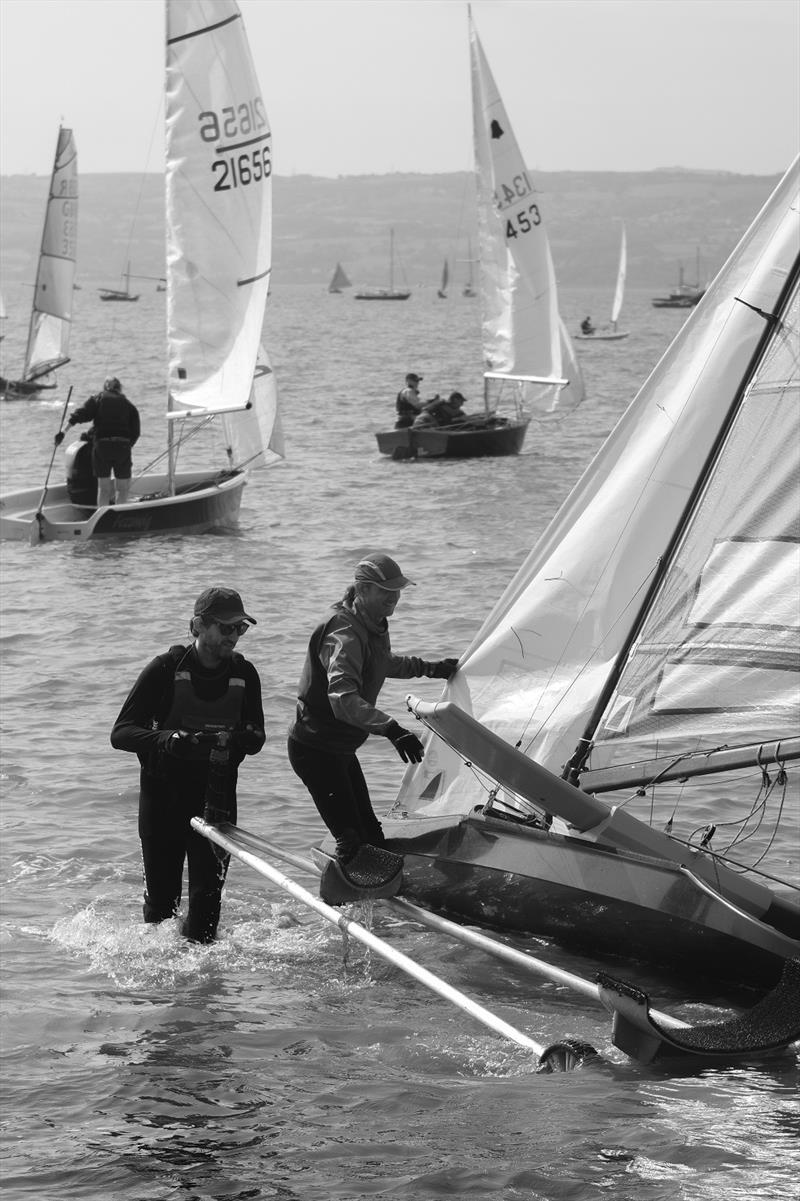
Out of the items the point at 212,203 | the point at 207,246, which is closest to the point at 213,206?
the point at 212,203

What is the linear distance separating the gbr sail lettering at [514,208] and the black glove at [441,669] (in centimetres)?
2336

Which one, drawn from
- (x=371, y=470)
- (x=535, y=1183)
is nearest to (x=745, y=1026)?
(x=535, y=1183)

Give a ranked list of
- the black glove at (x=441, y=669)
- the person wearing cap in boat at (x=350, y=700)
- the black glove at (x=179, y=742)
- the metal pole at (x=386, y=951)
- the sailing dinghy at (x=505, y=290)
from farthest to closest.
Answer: the sailing dinghy at (x=505, y=290)
the black glove at (x=441, y=669)
the person wearing cap in boat at (x=350, y=700)
the black glove at (x=179, y=742)
the metal pole at (x=386, y=951)

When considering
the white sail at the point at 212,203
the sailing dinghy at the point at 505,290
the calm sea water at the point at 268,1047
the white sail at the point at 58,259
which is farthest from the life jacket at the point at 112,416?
the white sail at the point at 58,259

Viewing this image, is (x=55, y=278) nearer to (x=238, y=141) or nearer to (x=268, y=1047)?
(x=238, y=141)

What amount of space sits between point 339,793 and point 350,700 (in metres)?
0.73

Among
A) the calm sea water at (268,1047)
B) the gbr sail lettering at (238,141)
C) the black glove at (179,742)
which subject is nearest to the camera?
the calm sea water at (268,1047)

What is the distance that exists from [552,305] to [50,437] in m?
10.9

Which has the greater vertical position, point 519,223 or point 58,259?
point 58,259

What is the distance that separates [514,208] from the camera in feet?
100

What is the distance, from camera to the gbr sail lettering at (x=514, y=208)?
30.5m

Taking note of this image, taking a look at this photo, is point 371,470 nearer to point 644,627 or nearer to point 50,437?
point 50,437

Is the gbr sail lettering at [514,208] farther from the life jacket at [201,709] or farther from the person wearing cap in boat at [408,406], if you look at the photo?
the life jacket at [201,709]

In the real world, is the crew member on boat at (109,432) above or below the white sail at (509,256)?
below
